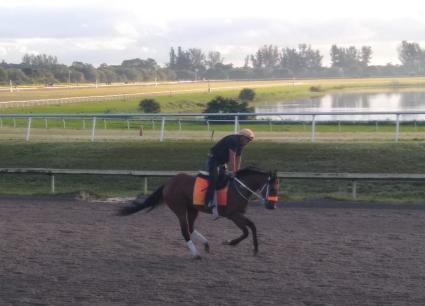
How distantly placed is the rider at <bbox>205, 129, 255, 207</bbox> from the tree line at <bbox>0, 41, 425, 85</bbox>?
85.8 meters

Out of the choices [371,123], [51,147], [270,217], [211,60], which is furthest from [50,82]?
[270,217]

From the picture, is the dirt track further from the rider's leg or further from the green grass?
the green grass

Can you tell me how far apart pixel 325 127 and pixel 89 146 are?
12479 millimetres

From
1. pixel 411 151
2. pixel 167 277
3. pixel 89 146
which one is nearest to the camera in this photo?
pixel 167 277

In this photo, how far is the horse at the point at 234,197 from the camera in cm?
954

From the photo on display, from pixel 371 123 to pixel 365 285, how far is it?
2468 centimetres

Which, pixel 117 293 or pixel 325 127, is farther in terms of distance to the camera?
pixel 325 127

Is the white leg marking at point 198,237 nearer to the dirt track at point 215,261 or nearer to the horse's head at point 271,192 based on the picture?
the dirt track at point 215,261

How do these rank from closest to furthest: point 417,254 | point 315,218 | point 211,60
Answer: point 417,254
point 315,218
point 211,60

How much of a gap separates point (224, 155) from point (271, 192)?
69 centimetres

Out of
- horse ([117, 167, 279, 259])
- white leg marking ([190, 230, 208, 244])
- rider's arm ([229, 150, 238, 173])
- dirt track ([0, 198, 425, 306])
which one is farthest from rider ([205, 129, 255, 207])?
dirt track ([0, 198, 425, 306])

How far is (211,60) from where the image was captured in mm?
144125

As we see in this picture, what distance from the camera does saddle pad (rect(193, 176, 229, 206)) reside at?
9594 mm

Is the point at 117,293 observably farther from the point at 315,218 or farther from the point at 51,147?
the point at 51,147
